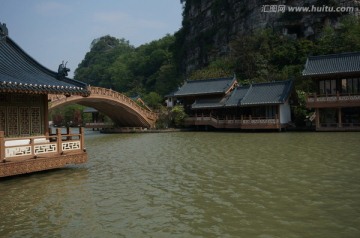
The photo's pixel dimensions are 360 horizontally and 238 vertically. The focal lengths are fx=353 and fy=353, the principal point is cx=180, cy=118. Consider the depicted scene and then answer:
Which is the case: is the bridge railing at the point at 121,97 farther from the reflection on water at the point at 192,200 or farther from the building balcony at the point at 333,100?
the reflection on water at the point at 192,200

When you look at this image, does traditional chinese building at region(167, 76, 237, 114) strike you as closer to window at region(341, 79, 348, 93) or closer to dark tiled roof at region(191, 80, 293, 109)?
dark tiled roof at region(191, 80, 293, 109)

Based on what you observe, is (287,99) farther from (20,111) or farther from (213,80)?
(20,111)

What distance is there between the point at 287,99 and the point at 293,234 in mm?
26775

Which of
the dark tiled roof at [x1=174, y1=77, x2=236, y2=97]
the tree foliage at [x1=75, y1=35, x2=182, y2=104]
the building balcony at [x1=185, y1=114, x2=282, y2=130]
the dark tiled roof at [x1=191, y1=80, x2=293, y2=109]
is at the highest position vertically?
the tree foliage at [x1=75, y1=35, x2=182, y2=104]

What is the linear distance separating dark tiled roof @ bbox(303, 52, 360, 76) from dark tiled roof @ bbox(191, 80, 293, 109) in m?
2.66

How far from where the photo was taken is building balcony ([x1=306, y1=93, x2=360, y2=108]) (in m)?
26.4

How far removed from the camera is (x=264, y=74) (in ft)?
136

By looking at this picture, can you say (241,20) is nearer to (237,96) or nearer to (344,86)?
(237,96)

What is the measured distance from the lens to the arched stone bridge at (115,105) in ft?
100

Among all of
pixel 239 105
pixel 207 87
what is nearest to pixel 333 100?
pixel 239 105

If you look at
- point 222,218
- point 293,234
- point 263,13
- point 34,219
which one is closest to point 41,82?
point 34,219

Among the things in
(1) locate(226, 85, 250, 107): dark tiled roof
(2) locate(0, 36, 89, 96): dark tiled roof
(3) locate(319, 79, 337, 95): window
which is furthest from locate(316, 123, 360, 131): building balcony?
(2) locate(0, 36, 89, 96): dark tiled roof

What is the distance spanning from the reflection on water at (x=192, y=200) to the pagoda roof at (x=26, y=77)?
115 inches

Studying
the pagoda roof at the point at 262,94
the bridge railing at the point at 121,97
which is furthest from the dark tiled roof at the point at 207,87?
the bridge railing at the point at 121,97
